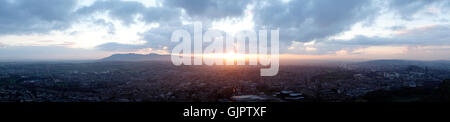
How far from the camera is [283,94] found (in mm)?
11336
